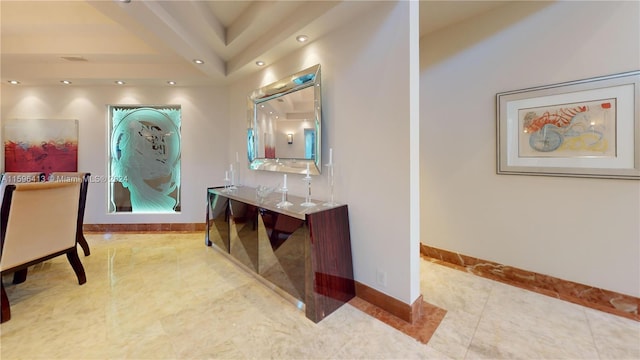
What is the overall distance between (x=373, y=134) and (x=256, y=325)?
65.8 inches

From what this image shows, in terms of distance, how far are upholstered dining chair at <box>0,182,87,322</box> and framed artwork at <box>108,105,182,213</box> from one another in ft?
6.21

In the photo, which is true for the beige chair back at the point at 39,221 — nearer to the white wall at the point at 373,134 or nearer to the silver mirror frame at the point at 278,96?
the silver mirror frame at the point at 278,96

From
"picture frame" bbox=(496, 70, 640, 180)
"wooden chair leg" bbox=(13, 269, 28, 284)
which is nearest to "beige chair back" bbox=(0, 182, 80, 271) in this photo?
"wooden chair leg" bbox=(13, 269, 28, 284)

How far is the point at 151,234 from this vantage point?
4.08m

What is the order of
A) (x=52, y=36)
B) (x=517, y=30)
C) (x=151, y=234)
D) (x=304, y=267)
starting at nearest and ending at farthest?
(x=304, y=267) < (x=517, y=30) < (x=52, y=36) < (x=151, y=234)

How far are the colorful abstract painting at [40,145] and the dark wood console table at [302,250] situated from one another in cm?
359

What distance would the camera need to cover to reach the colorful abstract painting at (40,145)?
13.3ft

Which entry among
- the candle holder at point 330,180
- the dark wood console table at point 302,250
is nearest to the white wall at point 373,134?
the candle holder at point 330,180

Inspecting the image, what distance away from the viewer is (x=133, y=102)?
13.8 feet

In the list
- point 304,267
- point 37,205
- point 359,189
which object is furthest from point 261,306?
point 37,205

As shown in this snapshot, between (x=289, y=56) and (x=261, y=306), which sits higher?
(x=289, y=56)

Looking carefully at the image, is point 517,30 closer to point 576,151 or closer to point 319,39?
point 576,151

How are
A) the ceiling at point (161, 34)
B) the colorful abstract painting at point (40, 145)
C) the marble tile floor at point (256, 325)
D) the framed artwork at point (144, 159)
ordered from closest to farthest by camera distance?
the marble tile floor at point (256, 325)
the ceiling at point (161, 34)
the colorful abstract painting at point (40, 145)
the framed artwork at point (144, 159)

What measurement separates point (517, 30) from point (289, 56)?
217 centimetres
